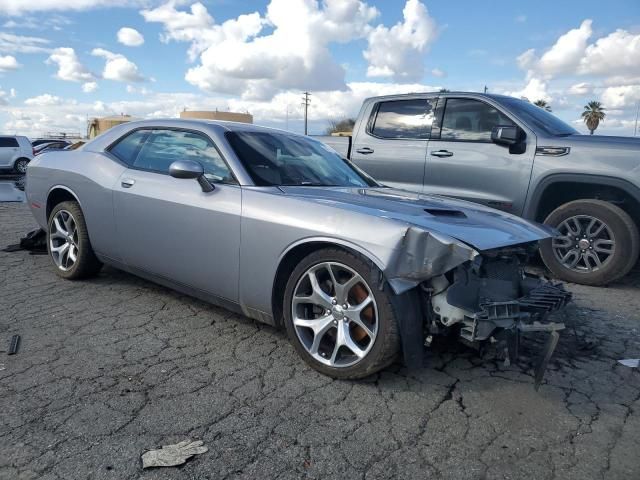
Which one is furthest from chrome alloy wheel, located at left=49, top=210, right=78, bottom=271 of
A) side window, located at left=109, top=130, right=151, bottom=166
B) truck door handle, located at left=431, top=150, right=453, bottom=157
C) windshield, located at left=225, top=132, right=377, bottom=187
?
truck door handle, located at left=431, top=150, right=453, bottom=157

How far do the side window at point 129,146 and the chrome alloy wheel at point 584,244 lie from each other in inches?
160

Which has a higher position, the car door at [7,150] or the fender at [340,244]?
the fender at [340,244]

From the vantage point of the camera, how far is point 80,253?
464 centimetres

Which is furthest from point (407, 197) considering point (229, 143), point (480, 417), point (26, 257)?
point (26, 257)

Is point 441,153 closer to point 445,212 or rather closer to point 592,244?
point 592,244

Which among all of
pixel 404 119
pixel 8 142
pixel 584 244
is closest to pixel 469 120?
pixel 404 119

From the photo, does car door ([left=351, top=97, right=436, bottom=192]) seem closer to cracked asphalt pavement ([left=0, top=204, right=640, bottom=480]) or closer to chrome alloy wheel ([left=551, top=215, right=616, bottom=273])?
chrome alloy wheel ([left=551, top=215, right=616, bottom=273])

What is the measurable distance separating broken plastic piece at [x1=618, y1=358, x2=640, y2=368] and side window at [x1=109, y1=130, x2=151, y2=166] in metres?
3.98

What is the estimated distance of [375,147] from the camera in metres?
6.60

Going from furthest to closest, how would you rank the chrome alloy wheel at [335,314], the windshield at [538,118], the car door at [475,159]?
the windshield at [538,118], the car door at [475,159], the chrome alloy wheel at [335,314]

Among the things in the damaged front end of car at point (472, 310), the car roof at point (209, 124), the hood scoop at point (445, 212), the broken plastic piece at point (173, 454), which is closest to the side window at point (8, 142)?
the car roof at point (209, 124)

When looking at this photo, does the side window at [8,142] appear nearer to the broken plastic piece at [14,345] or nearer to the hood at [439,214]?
the broken plastic piece at [14,345]

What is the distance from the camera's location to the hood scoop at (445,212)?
310cm

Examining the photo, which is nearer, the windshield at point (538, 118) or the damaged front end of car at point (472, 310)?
the damaged front end of car at point (472, 310)
